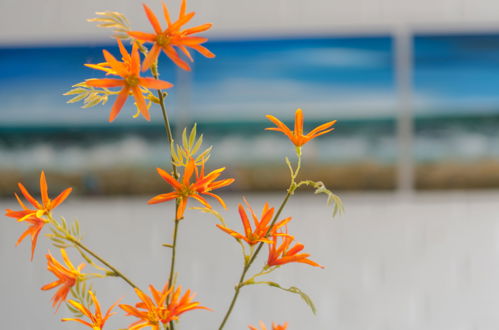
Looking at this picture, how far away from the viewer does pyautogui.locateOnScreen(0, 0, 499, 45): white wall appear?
281cm

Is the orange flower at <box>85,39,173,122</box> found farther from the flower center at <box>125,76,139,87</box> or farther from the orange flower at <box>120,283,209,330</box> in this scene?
the orange flower at <box>120,283,209,330</box>

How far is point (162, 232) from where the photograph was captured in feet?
9.32

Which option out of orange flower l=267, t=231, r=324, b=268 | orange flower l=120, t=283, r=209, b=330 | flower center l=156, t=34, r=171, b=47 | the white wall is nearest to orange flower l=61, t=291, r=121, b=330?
orange flower l=120, t=283, r=209, b=330

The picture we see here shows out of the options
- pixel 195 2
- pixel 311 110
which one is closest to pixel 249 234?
pixel 311 110

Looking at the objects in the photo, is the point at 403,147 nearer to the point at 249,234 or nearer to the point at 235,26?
the point at 235,26

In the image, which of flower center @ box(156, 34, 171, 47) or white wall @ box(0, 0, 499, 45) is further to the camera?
white wall @ box(0, 0, 499, 45)

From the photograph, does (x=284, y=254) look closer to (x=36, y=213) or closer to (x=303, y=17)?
(x=36, y=213)

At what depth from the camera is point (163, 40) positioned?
59 cm

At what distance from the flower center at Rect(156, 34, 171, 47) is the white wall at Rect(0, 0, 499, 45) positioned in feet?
7.45

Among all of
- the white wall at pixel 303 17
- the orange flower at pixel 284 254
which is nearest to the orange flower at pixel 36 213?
the orange flower at pixel 284 254

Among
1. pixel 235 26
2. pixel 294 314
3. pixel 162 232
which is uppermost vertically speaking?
pixel 235 26

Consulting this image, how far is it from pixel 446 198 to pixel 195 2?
5.09 feet

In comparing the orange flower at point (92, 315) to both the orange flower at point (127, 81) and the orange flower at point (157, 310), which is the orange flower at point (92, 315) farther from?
the orange flower at point (127, 81)

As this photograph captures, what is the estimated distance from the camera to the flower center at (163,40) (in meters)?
0.59
